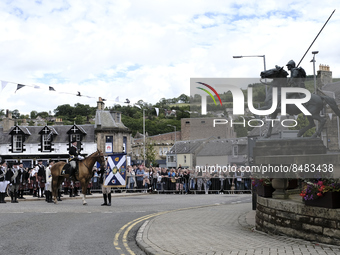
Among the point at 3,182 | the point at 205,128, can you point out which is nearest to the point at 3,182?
the point at 3,182

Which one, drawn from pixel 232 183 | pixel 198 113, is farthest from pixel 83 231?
pixel 232 183

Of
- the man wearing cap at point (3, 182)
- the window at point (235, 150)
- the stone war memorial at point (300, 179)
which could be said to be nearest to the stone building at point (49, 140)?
the man wearing cap at point (3, 182)

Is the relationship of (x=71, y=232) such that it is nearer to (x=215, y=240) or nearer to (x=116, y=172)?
(x=215, y=240)

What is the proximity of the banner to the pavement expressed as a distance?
6.74 meters

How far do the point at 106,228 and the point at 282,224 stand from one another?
516 centimetres

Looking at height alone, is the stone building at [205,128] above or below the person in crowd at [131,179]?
above

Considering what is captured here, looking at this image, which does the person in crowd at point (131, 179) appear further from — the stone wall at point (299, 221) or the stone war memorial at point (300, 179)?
the stone wall at point (299, 221)

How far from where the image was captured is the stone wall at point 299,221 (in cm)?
817

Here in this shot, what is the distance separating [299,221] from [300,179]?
1.76m

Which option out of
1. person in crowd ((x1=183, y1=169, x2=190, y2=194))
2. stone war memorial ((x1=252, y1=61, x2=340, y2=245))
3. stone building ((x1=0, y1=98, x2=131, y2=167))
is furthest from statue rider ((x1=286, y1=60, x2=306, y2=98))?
stone building ((x1=0, y1=98, x2=131, y2=167))

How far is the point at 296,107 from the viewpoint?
1183 centimetres

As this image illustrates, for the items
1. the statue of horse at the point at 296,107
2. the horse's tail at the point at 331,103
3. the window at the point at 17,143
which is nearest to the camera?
the horse's tail at the point at 331,103

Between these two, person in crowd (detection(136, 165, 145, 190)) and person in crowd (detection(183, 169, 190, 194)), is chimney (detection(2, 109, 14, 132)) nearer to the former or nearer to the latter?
person in crowd (detection(136, 165, 145, 190))

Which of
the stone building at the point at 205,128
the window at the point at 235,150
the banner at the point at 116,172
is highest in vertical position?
the stone building at the point at 205,128
